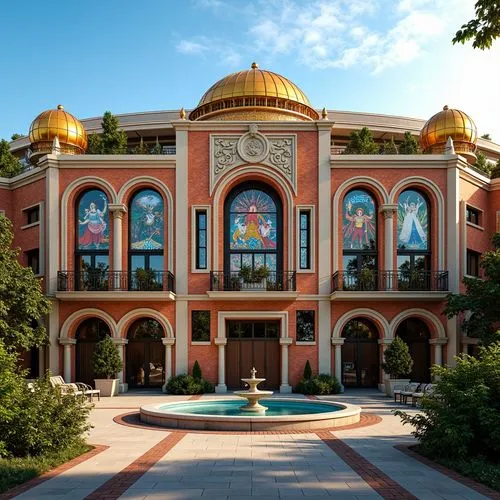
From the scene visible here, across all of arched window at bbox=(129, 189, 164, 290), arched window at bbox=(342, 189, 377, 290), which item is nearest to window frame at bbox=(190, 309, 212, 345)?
arched window at bbox=(129, 189, 164, 290)

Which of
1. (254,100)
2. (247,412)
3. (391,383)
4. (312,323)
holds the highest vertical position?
(254,100)

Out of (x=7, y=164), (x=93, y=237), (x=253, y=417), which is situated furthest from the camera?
(x=7, y=164)

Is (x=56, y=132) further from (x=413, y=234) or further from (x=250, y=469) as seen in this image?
(x=250, y=469)

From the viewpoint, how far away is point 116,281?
26.6 m

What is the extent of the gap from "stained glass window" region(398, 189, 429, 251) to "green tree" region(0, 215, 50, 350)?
16.1 metres

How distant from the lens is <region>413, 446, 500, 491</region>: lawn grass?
31.0ft

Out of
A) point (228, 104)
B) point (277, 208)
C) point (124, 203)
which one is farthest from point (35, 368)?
point (228, 104)

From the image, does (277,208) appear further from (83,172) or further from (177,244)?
(83,172)

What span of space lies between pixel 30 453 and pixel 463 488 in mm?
7733

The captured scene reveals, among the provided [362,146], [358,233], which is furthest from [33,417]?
[362,146]

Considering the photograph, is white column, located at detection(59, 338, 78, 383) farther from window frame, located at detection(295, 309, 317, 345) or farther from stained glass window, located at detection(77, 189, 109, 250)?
window frame, located at detection(295, 309, 317, 345)

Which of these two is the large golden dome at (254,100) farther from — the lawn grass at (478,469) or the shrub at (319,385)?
the lawn grass at (478,469)

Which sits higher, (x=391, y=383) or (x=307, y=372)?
(x=307, y=372)

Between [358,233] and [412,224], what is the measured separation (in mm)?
2557
